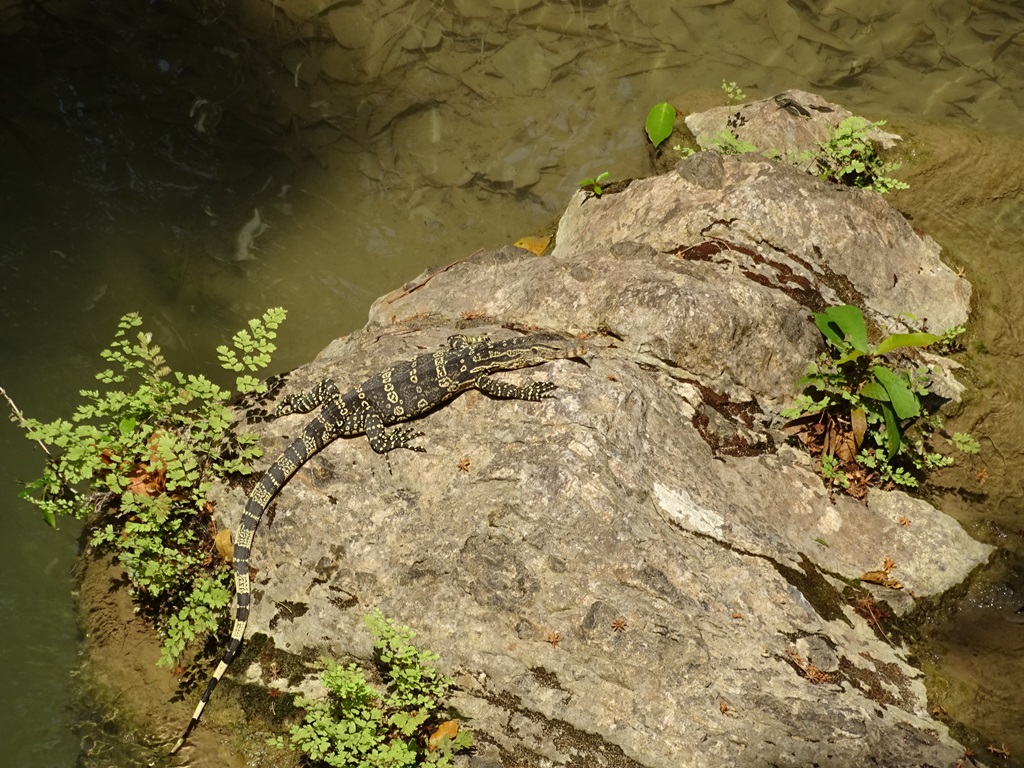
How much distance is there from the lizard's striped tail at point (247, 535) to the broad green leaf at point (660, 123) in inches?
297

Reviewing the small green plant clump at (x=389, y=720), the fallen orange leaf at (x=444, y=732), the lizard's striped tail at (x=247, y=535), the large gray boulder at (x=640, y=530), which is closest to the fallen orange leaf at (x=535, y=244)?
the large gray boulder at (x=640, y=530)

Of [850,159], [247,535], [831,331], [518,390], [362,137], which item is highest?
[362,137]

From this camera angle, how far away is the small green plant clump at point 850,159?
10.8 metres

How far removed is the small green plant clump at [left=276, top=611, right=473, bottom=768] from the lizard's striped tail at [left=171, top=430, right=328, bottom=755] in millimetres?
1073

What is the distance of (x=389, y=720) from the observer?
615 cm

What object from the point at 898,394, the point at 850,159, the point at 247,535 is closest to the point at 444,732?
the point at 247,535

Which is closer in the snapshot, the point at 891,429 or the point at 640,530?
the point at 640,530

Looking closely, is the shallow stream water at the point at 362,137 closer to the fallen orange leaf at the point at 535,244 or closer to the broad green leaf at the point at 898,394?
the fallen orange leaf at the point at 535,244

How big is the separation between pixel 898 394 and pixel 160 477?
7.24 meters

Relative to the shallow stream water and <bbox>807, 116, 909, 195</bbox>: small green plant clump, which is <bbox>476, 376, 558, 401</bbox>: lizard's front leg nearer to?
the shallow stream water

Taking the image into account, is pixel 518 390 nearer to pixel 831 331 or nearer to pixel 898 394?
pixel 831 331

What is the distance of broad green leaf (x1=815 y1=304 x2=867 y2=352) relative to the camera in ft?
25.4

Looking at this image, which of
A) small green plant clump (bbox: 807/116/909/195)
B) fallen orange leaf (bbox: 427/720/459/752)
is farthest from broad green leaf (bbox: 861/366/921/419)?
fallen orange leaf (bbox: 427/720/459/752)

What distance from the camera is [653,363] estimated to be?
7938mm
